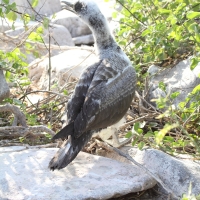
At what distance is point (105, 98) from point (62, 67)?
9.21ft

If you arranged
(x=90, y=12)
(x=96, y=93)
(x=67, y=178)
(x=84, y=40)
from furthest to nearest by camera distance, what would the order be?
(x=84, y=40) < (x=90, y=12) < (x=96, y=93) < (x=67, y=178)

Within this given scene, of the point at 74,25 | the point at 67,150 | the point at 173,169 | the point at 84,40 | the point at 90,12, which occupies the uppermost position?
the point at 90,12

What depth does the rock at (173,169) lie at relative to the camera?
4008mm

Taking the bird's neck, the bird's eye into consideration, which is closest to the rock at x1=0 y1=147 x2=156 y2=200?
the bird's neck

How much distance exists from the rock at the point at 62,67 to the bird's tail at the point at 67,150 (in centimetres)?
248

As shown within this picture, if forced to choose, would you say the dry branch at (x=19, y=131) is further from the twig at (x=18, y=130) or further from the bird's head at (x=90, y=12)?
the bird's head at (x=90, y=12)

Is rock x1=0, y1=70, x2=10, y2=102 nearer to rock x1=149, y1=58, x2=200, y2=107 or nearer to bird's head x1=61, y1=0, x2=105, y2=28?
bird's head x1=61, y1=0, x2=105, y2=28

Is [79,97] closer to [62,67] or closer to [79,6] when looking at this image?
[79,6]

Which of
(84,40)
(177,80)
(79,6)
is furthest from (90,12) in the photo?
(84,40)

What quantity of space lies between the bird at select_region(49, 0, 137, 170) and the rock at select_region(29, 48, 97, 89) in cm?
165

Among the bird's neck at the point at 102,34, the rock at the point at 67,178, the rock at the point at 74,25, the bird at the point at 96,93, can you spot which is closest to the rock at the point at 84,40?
the rock at the point at 74,25

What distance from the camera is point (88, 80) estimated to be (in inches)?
176

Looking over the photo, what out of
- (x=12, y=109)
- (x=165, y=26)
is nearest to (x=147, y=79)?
(x=165, y=26)

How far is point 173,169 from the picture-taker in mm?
4117
